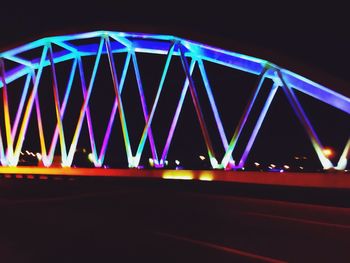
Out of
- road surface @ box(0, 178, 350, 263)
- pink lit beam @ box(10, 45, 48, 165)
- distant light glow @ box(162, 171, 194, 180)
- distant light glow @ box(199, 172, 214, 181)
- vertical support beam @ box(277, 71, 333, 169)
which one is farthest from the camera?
pink lit beam @ box(10, 45, 48, 165)

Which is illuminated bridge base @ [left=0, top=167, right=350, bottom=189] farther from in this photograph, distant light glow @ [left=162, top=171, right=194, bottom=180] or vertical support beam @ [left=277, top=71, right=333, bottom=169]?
vertical support beam @ [left=277, top=71, right=333, bottom=169]

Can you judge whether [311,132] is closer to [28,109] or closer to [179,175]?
[179,175]

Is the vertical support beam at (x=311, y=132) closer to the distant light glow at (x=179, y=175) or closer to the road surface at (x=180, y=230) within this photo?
the road surface at (x=180, y=230)

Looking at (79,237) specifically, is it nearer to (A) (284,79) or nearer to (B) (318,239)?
(B) (318,239)

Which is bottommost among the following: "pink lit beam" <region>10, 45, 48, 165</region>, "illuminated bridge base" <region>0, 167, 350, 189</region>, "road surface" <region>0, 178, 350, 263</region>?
"road surface" <region>0, 178, 350, 263</region>

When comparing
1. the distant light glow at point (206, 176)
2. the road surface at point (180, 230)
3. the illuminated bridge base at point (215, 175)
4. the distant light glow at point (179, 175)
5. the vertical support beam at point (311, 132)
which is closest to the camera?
the road surface at point (180, 230)

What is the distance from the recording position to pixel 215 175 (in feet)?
67.2

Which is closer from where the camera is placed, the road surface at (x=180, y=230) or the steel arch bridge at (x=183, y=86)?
the road surface at (x=180, y=230)

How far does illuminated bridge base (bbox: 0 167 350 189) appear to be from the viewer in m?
15.3

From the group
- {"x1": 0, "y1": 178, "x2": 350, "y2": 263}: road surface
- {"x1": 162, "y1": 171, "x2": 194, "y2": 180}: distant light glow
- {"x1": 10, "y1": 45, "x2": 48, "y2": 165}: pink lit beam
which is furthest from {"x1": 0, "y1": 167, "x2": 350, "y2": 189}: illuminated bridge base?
{"x1": 10, "y1": 45, "x2": 48, "y2": 165}: pink lit beam

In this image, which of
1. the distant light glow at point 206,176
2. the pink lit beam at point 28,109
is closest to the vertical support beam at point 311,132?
the distant light glow at point 206,176

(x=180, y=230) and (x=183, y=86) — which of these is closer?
(x=180, y=230)

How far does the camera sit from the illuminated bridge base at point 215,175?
1533cm

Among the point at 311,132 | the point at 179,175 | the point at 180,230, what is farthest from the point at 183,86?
the point at 180,230
